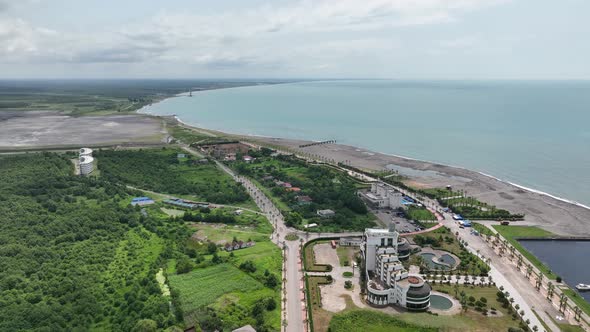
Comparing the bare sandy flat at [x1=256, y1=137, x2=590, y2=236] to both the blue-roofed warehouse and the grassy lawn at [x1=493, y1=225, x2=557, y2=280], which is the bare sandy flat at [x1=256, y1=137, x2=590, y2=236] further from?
the blue-roofed warehouse

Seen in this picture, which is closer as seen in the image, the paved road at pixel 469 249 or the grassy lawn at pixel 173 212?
the paved road at pixel 469 249

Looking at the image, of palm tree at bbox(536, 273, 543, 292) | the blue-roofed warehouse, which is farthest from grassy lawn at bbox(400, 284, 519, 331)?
the blue-roofed warehouse

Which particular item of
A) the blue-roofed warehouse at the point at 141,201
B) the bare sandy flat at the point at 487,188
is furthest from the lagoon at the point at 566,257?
the blue-roofed warehouse at the point at 141,201

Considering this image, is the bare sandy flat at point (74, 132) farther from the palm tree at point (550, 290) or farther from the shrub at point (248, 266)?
the palm tree at point (550, 290)

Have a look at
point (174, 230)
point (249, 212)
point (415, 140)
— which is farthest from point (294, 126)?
point (174, 230)

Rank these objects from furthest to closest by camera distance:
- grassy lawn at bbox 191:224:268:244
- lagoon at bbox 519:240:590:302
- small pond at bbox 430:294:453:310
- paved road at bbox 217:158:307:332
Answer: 1. grassy lawn at bbox 191:224:268:244
2. lagoon at bbox 519:240:590:302
3. small pond at bbox 430:294:453:310
4. paved road at bbox 217:158:307:332

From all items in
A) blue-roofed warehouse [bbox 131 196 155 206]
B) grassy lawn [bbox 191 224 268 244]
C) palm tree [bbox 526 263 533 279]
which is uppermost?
blue-roofed warehouse [bbox 131 196 155 206]

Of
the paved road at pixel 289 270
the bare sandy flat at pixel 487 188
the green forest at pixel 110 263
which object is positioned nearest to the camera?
the green forest at pixel 110 263
